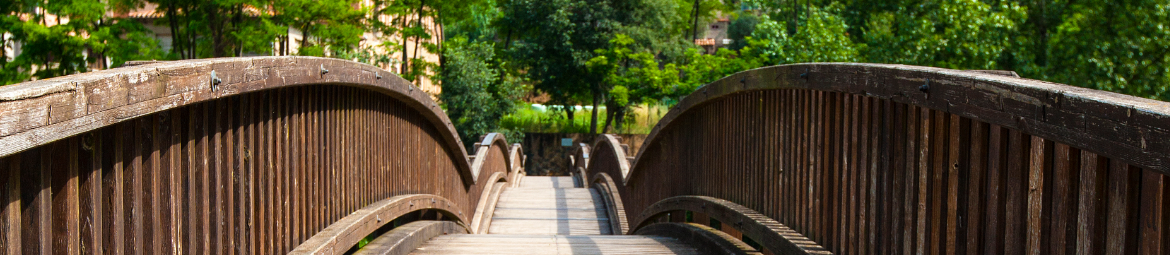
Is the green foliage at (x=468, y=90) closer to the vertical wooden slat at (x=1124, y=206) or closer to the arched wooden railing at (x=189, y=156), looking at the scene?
the arched wooden railing at (x=189, y=156)

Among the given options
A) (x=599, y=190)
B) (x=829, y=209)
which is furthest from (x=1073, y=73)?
(x=829, y=209)

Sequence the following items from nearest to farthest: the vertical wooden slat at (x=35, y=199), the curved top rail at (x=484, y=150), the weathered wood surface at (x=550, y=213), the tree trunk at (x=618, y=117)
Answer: the vertical wooden slat at (x=35, y=199), the weathered wood surface at (x=550, y=213), the curved top rail at (x=484, y=150), the tree trunk at (x=618, y=117)

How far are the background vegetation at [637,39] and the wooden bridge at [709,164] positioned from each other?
477 inches

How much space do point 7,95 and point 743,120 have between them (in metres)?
3.58

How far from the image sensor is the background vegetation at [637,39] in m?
14.7

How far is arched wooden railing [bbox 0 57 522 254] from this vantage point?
168cm

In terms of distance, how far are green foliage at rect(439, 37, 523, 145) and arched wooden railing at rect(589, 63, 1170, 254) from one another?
19600 mm

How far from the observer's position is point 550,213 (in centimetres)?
1007

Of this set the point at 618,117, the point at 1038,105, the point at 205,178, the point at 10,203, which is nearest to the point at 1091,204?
the point at 1038,105

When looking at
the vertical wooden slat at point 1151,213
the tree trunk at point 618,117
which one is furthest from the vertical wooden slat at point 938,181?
the tree trunk at point 618,117

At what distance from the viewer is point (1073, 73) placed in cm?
1516

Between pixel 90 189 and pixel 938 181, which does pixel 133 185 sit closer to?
pixel 90 189

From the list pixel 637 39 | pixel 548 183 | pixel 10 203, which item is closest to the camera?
pixel 10 203

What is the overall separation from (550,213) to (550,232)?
124 centimetres
